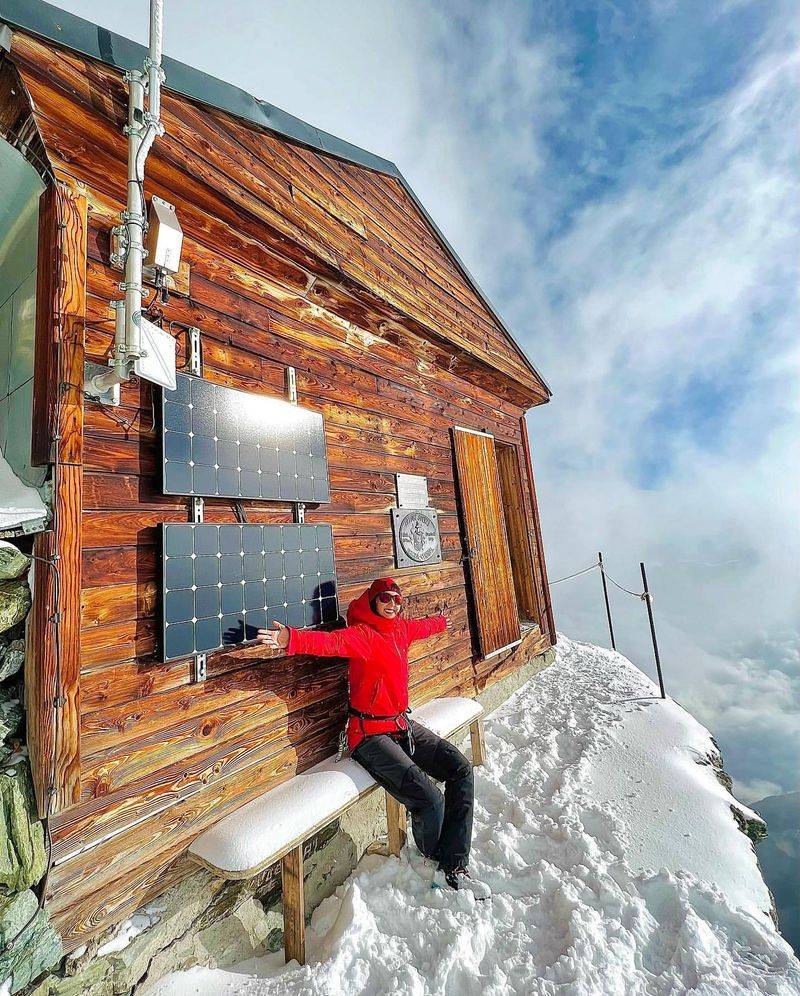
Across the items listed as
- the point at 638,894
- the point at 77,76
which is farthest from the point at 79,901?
the point at 77,76

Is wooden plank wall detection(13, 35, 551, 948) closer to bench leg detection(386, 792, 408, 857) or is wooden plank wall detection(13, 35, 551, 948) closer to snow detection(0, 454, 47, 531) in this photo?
snow detection(0, 454, 47, 531)

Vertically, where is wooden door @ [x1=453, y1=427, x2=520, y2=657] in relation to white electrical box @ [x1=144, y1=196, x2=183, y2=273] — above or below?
below

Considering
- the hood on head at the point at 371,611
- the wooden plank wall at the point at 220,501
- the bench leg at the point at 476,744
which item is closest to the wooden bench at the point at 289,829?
the wooden plank wall at the point at 220,501

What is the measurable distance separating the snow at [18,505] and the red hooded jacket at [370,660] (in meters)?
1.69

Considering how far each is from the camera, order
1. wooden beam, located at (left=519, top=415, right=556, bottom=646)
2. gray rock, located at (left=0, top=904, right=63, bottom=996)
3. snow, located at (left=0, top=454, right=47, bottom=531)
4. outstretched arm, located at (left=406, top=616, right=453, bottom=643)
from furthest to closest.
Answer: wooden beam, located at (left=519, top=415, right=556, bottom=646) < outstretched arm, located at (left=406, top=616, right=453, bottom=643) < snow, located at (left=0, top=454, right=47, bottom=531) < gray rock, located at (left=0, top=904, right=63, bottom=996)

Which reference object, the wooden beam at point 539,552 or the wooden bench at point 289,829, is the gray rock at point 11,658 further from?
the wooden beam at point 539,552

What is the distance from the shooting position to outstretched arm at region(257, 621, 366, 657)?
2.90m

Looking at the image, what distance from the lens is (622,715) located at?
5.81 m

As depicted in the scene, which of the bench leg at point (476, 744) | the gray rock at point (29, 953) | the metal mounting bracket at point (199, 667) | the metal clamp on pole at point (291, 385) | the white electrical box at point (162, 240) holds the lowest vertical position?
the bench leg at point (476, 744)

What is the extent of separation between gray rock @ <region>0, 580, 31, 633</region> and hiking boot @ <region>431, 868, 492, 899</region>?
309 centimetres

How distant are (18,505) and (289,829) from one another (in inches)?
92.9

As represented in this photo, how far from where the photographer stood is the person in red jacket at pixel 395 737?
304cm

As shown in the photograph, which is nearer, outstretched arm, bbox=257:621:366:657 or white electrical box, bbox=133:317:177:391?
white electrical box, bbox=133:317:177:391

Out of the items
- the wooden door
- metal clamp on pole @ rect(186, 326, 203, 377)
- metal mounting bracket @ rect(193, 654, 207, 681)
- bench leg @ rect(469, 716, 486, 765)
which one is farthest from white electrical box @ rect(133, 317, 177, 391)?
bench leg @ rect(469, 716, 486, 765)
